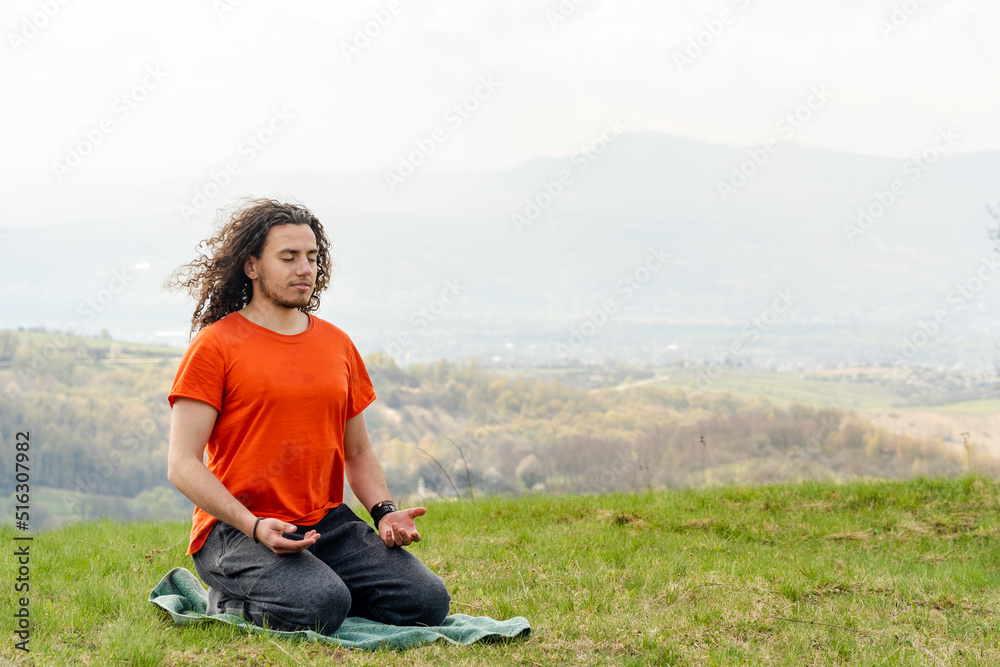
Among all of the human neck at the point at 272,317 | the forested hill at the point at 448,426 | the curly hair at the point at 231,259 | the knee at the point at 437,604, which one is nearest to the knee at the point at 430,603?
the knee at the point at 437,604

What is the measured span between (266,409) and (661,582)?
274 centimetres

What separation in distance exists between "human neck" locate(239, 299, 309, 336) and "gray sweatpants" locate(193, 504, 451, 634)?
1.05 metres

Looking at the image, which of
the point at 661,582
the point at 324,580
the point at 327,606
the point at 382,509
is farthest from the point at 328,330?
the point at 661,582

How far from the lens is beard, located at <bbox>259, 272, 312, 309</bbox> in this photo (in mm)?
4176

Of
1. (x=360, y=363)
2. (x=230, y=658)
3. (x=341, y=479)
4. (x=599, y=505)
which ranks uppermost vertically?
(x=360, y=363)

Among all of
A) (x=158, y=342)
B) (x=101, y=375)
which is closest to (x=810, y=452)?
(x=101, y=375)

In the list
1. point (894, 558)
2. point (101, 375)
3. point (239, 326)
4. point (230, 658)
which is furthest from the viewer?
point (101, 375)

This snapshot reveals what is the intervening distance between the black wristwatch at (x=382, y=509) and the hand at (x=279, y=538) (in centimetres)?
66

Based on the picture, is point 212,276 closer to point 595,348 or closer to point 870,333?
point 595,348

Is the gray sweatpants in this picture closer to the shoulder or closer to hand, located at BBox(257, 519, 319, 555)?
hand, located at BBox(257, 519, 319, 555)

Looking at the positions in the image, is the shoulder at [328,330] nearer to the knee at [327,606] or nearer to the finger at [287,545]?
the finger at [287,545]

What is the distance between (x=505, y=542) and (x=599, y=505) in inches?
74.7

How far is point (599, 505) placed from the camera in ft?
26.5

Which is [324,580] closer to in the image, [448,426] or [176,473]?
[176,473]
